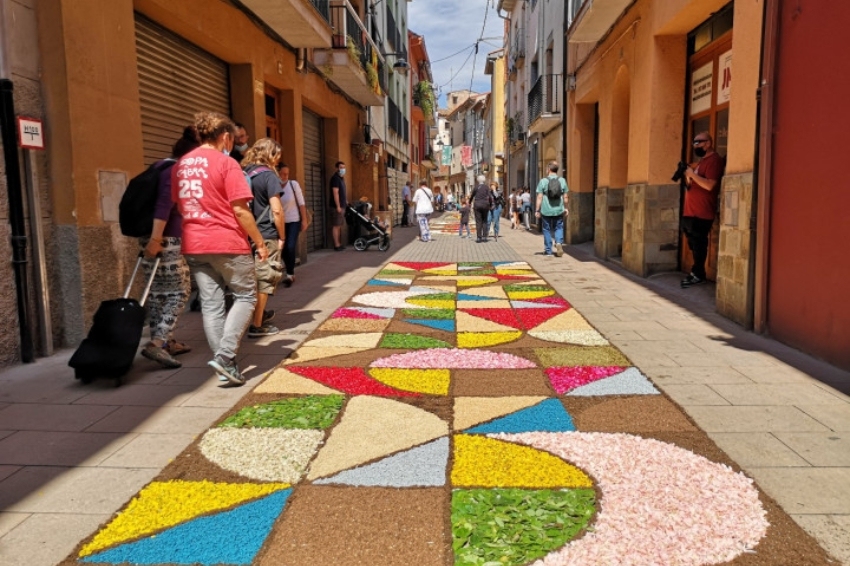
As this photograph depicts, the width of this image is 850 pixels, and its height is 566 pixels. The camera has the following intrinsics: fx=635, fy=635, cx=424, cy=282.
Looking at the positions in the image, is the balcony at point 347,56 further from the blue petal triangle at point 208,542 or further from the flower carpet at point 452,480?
the blue petal triangle at point 208,542

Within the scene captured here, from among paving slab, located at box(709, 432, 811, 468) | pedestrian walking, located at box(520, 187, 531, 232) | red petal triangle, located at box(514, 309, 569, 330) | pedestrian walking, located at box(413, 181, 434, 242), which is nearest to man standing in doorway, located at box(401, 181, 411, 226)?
pedestrian walking, located at box(520, 187, 531, 232)

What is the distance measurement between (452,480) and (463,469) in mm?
122

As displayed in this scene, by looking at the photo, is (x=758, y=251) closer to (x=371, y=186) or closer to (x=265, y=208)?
(x=265, y=208)

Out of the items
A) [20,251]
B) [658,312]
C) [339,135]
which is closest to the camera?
[20,251]

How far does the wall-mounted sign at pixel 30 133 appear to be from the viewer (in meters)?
4.64

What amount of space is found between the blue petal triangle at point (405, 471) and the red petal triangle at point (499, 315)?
323 cm

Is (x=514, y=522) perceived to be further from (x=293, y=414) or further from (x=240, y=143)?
(x=240, y=143)

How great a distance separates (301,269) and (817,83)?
8.20 metres

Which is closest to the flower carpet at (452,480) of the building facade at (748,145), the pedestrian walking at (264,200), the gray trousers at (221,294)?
the gray trousers at (221,294)

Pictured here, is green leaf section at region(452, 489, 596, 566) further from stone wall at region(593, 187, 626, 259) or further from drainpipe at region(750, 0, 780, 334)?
stone wall at region(593, 187, 626, 259)


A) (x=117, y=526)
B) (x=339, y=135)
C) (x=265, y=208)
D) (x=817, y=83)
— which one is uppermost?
(x=339, y=135)

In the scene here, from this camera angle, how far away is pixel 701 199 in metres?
7.88

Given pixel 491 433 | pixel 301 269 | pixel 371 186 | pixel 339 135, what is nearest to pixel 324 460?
pixel 491 433

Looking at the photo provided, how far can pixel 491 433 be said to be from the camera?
11.1 ft
